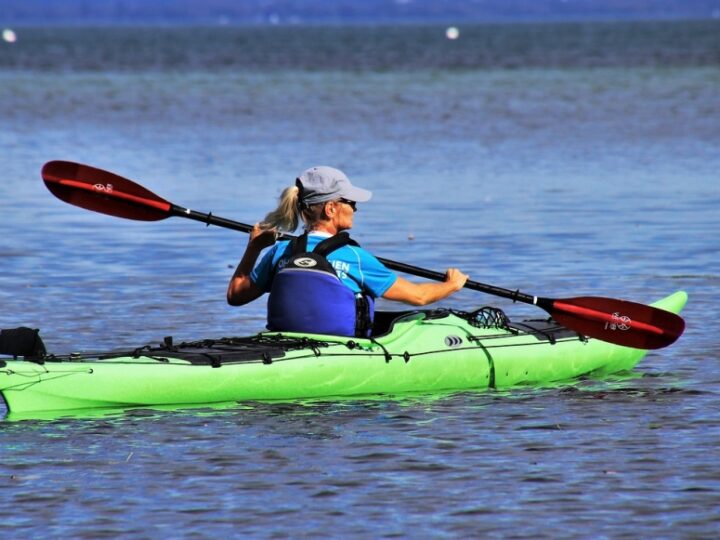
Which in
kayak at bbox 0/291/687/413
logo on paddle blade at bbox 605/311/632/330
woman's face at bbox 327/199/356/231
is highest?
woman's face at bbox 327/199/356/231

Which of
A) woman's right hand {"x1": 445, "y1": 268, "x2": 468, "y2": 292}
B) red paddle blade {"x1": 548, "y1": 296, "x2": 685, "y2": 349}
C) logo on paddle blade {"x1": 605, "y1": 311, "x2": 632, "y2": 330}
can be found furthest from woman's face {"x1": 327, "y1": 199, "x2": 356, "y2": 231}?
logo on paddle blade {"x1": 605, "y1": 311, "x2": 632, "y2": 330}

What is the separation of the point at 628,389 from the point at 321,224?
2295 millimetres

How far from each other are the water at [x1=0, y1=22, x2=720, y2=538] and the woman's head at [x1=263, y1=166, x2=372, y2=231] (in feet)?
3.62

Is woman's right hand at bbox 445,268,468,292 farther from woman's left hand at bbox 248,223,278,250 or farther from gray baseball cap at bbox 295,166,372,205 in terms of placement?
woman's left hand at bbox 248,223,278,250

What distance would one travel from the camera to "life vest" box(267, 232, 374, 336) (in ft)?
33.2

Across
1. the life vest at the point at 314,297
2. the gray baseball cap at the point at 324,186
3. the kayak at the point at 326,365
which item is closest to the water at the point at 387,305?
the kayak at the point at 326,365

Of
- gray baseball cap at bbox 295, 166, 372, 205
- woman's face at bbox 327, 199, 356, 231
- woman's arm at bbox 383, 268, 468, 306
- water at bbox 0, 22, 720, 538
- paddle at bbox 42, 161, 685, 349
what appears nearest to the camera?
water at bbox 0, 22, 720, 538

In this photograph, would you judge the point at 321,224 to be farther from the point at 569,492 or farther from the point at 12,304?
the point at 12,304

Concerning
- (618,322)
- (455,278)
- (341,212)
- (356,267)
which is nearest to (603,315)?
(618,322)

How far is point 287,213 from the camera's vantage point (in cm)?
1023

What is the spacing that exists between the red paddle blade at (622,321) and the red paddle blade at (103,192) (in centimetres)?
307

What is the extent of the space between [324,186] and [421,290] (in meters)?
0.91

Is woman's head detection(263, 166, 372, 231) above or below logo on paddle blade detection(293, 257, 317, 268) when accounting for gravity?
above

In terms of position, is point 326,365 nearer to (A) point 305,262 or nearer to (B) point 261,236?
(A) point 305,262
